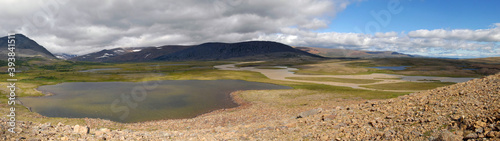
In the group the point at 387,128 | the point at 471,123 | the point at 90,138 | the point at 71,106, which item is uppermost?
the point at 471,123

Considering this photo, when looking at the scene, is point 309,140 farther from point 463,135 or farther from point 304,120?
point 463,135

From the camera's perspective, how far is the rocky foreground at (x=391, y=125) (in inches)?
466

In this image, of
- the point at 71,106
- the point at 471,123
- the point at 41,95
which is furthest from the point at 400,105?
the point at 41,95

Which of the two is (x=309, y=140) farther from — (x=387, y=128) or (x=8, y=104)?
(x=8, y=104)

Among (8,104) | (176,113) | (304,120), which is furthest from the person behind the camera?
(8,104)

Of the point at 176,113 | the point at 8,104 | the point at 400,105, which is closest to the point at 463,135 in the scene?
the point at 400,105

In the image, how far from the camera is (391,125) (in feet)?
47.7

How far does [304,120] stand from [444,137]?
393 inches

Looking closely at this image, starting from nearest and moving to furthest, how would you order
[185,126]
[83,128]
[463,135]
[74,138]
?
1. [463,135]
2. [74,138]
3. [83,128]
4. [185,126]

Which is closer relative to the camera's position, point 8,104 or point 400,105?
point 400,105

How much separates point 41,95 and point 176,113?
39.4 metres

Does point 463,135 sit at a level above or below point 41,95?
above

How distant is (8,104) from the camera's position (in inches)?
1592

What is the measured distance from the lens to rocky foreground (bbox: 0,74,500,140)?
38.9 ft
